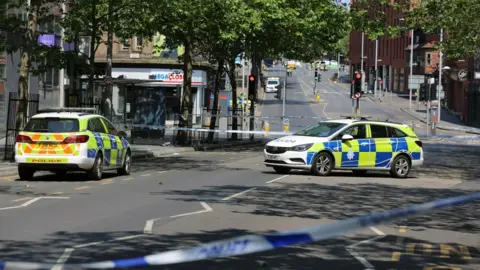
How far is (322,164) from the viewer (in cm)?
2341

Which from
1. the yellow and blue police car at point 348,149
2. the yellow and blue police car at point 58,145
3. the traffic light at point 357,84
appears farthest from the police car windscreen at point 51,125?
the traffic light at point 357,84

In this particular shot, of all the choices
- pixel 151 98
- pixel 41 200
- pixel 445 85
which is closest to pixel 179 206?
pixel 41 200

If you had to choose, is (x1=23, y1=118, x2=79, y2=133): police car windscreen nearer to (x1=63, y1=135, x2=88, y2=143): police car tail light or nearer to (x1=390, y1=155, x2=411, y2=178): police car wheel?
(x1=63, y1=135, x2=88, y2=143): police car tail light

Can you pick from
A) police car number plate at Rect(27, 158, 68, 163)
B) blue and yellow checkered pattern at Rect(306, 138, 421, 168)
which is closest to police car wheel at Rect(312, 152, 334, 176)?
blue and yellow checkered pattern at Rect(306, 138, 421, 168)

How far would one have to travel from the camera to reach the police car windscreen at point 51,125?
19969 mm

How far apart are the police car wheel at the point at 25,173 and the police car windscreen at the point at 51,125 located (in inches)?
38.6

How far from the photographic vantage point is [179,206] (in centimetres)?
1519

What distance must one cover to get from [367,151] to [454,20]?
30.0 ft

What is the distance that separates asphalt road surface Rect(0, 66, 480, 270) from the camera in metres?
10.0

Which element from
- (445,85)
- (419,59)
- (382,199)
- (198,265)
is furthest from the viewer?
(419,59)

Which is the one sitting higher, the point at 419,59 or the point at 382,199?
the point at 419,59

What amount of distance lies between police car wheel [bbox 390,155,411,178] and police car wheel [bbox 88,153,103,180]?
8278mm

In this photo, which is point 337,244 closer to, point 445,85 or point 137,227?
point 137,227

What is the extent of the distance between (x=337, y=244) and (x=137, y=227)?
2.82 m
